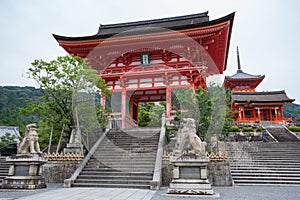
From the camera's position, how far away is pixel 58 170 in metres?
9.90

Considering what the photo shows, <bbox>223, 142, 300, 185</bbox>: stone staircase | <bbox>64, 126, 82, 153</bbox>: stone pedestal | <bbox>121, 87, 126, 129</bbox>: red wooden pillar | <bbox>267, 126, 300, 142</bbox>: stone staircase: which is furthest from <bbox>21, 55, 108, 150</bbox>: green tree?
<bbox>267, 126, 300, 142</bbox>: stone staircase

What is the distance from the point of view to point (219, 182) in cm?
862

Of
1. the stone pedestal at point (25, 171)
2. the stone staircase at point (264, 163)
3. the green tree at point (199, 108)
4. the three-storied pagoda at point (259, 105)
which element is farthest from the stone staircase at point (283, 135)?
the stone pedestal at point (25, 171)

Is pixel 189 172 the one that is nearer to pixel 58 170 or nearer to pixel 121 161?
pixel 121 161

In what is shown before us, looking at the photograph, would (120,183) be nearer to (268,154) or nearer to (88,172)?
(88,172)

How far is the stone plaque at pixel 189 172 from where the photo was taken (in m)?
6.95

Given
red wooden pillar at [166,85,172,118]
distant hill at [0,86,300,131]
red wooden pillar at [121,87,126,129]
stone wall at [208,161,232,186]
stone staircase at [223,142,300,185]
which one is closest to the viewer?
stone wall at [208,161,232,186]

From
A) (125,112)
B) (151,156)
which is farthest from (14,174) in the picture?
(125,112)

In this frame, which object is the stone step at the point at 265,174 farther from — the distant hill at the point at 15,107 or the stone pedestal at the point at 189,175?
the distant hill at the point at 15,107

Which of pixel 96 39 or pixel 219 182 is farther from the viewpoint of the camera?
pixel 96 39

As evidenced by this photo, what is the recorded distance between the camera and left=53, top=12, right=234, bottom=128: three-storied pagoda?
50.6 feet

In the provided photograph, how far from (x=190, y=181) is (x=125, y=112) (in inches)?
372

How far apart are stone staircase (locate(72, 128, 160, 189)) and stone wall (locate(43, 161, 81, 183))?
72 cm

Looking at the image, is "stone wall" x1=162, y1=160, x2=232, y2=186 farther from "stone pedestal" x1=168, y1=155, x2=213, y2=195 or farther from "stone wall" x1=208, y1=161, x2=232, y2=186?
"stone pedestal" x1=168, y1=155, x2=213, y2=195
